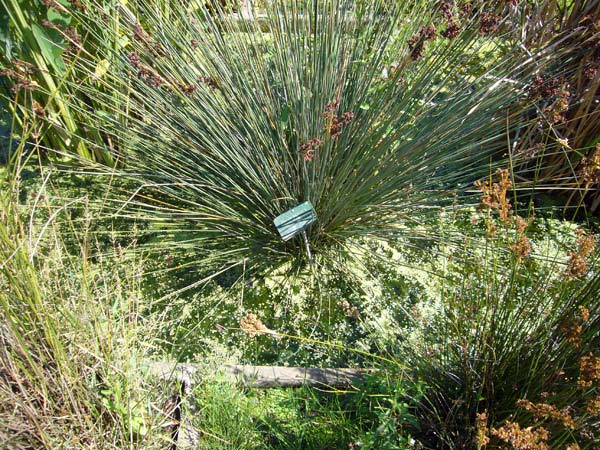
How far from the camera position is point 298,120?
1998 millimetres

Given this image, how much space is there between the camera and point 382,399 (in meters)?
1.66

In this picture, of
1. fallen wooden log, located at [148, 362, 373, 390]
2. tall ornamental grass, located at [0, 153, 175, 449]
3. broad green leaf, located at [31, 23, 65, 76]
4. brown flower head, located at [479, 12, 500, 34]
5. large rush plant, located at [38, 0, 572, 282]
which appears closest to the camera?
tall ornamental grass, located at [0, 153, 175, 449]

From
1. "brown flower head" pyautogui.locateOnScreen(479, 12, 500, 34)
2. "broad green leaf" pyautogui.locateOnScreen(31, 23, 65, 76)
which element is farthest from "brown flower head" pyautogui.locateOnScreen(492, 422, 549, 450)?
"broad green leaf" pyautogui.locateOnScreen(31, 23, 65, 76)

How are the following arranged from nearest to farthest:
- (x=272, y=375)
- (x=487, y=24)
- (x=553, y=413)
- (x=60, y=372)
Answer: (x=553, y=413) → (x=60, y=372) → (x=487, y=24) → (x=272, y=375)

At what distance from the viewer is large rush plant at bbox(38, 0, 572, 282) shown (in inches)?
76.9

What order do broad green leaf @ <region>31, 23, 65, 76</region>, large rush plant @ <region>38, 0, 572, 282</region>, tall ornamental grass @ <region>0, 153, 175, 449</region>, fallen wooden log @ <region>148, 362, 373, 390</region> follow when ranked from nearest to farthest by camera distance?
tall ornamental grass @ <region>0, 153, 175, 449</region> → fallen wooden log @ <region>148, 362, 373, 390</region> → large rush plant @ <region>38, 0, 572, 282</region> → broad green leaf @ <region>31, 23, 65, 76</region>

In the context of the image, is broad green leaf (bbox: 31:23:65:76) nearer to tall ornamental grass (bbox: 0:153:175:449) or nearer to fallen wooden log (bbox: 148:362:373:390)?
tall ornamental grass (bbox: 0:153:175:449)

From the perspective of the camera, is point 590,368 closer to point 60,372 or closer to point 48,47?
point 60,372

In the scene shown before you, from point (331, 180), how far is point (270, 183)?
0.74 feet

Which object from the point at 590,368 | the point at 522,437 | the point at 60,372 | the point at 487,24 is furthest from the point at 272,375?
the point at 487,24

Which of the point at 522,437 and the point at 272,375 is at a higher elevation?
the point at 522,437

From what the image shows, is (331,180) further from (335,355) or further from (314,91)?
(335,355)

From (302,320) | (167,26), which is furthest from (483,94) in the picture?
(167,26)

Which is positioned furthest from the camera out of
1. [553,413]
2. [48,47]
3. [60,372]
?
[48,47]
